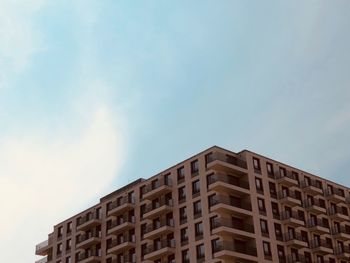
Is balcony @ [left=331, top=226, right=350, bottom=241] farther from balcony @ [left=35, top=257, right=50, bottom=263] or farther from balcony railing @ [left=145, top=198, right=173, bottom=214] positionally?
balcony @ [left=35, top=257, right=50, bottom=263]

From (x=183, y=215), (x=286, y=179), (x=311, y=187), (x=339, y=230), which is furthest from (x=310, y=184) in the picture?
(x=183, y=215)

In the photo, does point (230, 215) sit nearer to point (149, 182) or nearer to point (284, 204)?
point (284, 204)

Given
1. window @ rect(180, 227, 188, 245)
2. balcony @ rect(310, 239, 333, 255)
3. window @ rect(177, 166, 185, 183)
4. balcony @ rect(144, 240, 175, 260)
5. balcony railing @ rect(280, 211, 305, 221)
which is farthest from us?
window @ rect(177, 166, 185, 183)

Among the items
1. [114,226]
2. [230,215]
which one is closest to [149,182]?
[114,226]

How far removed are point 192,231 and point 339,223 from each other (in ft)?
90.7

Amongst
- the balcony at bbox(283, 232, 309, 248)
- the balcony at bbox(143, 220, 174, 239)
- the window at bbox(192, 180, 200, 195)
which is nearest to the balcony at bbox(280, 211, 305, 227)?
the balcony at bbox(283, 232, 309, 248)

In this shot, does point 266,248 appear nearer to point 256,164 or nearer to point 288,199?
point 288,199

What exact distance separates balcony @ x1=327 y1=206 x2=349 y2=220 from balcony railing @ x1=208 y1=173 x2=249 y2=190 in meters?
18.3

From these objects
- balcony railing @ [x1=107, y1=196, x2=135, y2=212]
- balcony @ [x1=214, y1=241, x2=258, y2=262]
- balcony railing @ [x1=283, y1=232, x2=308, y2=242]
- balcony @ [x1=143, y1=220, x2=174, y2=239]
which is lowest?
balcony @ [x1=214, y1=241, x2=258, y2=262]

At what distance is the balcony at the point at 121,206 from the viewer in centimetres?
9369

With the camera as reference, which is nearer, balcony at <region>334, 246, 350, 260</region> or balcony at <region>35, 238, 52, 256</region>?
balcony at <region>334, 246, 350, 260</region>

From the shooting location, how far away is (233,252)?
2975 inches

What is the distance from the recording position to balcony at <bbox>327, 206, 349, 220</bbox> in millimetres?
93094

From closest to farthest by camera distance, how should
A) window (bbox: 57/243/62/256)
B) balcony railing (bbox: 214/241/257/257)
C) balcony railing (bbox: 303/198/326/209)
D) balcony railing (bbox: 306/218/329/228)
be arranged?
balcony railing (bbox: 214/241/257/257) < balcony railing (bbox: 306/218/329/228) < balcony railing (bbox: 303/198/326/209) < window (bbox: 57/243/62/256)
